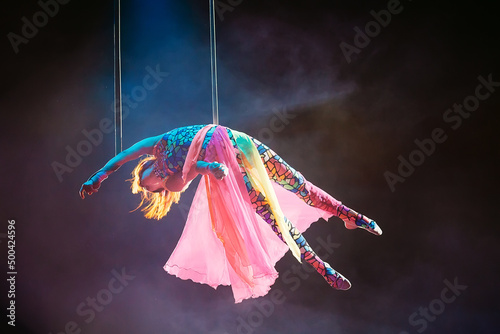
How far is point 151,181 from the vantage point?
3.05m

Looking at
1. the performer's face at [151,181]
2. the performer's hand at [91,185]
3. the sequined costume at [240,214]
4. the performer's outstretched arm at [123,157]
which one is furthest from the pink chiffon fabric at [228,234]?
the performer's hand at [91,185]

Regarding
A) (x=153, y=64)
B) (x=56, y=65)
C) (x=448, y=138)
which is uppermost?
(x=56, y=65)

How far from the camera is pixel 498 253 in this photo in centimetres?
383

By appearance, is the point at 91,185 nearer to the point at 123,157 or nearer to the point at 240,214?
the point at 123,157

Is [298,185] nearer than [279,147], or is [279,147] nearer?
[298,185]

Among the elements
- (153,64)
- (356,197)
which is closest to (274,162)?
(356,197)

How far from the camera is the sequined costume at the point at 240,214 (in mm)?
2695

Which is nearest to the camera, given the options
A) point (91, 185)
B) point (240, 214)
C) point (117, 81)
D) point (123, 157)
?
point (240, 214)

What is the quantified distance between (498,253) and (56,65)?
358 cm

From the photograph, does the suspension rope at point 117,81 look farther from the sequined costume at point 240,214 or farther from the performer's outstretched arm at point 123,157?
the sequined costume at point 240,214

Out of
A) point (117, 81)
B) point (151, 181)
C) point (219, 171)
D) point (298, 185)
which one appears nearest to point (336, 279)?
point (298, 185)

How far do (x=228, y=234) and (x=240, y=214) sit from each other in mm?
147

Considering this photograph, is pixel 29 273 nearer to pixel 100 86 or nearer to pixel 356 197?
pixel 100 86

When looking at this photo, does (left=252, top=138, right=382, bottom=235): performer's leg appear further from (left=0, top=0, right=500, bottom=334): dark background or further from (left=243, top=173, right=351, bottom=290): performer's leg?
(left=0, top=0, right=500, bottom=334): dark background
